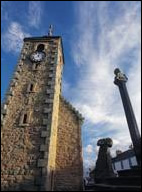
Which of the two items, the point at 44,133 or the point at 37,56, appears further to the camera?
the point at 37,56

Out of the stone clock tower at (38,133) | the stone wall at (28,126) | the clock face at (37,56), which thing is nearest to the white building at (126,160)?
the stone clock tower at (38,133)

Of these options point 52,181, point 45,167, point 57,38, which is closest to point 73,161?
point 52,181

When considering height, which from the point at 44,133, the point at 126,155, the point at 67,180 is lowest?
the point at 126,155

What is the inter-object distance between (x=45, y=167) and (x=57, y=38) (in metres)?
12.5

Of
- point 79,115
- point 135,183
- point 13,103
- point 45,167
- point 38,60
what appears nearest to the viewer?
point 135,183

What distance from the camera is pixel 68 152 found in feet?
40.7

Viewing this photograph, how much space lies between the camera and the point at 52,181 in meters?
10.8

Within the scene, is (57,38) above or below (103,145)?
above

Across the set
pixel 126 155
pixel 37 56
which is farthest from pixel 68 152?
pixel 126 155

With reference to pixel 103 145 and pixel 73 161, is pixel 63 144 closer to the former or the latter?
pixel 73 161

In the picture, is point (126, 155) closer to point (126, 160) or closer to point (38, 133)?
point (126, 160)

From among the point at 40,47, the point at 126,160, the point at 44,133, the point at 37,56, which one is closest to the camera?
the point at 44,133

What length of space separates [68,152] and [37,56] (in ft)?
28.6

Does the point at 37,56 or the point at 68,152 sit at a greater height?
the point at 37,56
